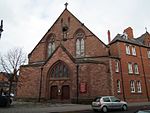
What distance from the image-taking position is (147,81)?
34.0 meters

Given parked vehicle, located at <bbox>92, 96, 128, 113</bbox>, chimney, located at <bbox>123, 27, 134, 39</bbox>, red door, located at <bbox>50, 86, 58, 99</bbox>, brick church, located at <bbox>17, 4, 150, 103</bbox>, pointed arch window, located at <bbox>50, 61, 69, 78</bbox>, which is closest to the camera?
parked vehicle, located at <bbox>92, 96, 128, 113</bbox>

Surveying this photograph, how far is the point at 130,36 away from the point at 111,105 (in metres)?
24.1

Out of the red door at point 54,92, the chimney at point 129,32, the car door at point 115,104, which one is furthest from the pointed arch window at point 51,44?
the car door at point 115,104

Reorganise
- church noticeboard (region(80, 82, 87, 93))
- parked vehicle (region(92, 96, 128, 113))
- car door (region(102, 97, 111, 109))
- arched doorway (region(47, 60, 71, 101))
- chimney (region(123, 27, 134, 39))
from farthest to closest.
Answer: chimney (region(123, 27, 134, 39))
arched doorway (region(47, 60, 71, 101))
church noticeboard (region(80, 82, 87, 93))
car door (region(102, 97, 111, 109))
parked vehicle (region(92, 96, 128, 113))

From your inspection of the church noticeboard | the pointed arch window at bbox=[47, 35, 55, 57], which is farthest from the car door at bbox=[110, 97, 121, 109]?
the pointed arch window at bbox=[47, 35, 55, 57]

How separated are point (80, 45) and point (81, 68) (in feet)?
25.1

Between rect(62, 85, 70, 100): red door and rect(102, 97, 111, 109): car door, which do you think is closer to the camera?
rect(102, 97, 111, 109): car door

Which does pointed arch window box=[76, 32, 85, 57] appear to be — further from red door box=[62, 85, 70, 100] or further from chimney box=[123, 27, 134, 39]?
chimney box=[123, 27, 134, 39]

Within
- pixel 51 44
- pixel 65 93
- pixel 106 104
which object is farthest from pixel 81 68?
pixel 51 44

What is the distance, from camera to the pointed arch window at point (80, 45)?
112ft

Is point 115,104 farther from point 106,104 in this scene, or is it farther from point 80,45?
point 80,45

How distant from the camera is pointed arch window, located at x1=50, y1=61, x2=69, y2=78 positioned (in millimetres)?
30141

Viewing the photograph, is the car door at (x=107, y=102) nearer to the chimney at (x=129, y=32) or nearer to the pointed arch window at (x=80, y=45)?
the pointed arch window at (x=80, y=45)

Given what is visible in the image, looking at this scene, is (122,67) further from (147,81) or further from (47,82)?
(47,82)
